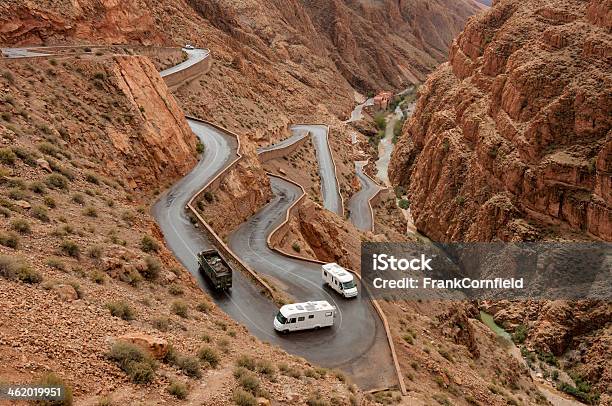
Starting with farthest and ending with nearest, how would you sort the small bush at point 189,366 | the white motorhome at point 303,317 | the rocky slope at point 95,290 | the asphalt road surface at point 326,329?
the white motorhome at point 303,317 → the asphalt road surface at point 326,329 → the small bush at point 189,366 → the rocky slope at point 95,290

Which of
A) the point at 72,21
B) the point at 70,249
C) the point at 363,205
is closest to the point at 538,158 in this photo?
the point at 363,205

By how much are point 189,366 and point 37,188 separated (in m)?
8.01

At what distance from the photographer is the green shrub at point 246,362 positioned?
12008 millimetres

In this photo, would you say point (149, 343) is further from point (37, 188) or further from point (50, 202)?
point (37, 188)

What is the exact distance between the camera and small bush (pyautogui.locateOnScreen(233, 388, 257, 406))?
10.2 metres

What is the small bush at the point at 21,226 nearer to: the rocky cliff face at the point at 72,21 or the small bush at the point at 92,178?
the small bush at the point at 92,178

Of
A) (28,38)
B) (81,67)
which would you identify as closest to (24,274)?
(81,67)

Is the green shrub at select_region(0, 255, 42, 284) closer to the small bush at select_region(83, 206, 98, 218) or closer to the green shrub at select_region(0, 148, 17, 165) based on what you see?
Answer: the small bush at select_region(83, 206, 98, 218)

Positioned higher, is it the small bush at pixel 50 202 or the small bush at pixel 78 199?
the small bush at pixel 50 202

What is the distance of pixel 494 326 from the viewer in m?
38.5

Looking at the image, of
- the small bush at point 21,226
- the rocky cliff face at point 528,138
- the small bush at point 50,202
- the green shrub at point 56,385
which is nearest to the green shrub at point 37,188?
the small bush at point 50,202

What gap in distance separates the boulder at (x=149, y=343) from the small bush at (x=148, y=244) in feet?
16.4

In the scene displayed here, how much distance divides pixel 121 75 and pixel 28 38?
638 centimetres

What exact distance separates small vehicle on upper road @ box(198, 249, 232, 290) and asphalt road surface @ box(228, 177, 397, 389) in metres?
2.84
